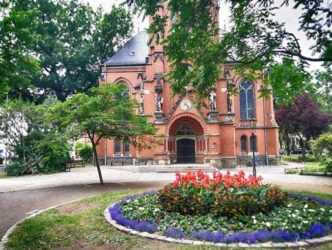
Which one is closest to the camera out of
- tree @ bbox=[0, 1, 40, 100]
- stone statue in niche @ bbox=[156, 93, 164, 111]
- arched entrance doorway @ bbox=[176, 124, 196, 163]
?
tree @ bbox=[0, 1, 40, 100]

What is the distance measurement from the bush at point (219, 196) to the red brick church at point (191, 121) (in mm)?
18213

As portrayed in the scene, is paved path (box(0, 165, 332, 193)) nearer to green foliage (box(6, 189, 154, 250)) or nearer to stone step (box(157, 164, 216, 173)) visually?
stone step (box(157, 164, 216, 173))

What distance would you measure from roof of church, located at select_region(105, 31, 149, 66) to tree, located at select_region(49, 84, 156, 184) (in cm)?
1950

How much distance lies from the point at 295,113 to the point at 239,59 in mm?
32020

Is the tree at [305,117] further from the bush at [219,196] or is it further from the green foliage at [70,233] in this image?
the green foliage at [70,233]

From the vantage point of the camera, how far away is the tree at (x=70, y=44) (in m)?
36.0

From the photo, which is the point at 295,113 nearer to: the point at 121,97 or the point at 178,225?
the point at 121,97

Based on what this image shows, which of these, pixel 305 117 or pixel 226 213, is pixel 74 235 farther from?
pixel 305 117

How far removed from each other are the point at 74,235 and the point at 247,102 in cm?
2911

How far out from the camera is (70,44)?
3803 cm

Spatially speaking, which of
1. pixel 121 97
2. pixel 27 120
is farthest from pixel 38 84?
pixel 121 97

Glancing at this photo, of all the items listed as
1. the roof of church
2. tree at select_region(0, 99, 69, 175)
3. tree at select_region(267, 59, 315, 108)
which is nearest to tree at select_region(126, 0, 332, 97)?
tree at select_region(267, 59, 315, 108)

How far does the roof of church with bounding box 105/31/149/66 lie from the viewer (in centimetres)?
3528

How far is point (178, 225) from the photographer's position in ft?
22.2
